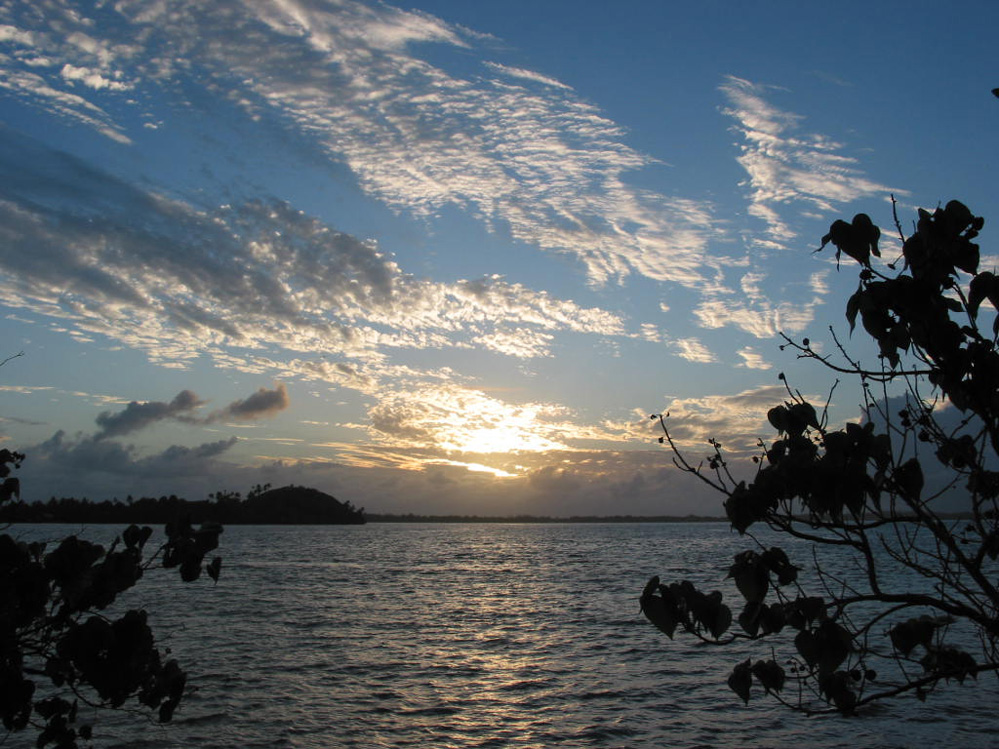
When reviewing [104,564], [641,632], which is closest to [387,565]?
[641,632]

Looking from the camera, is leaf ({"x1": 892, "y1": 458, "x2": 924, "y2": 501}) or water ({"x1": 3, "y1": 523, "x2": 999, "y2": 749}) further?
water ({"x1": 3, "y1": 523, "x2": 999, "y2": 749})

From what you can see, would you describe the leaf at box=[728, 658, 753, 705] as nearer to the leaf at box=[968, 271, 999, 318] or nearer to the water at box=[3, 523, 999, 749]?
the leaf at box=[968, 271, 999, 318]

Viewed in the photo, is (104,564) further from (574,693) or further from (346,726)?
(574,693)

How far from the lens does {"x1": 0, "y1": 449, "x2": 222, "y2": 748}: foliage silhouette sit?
5.06 metres

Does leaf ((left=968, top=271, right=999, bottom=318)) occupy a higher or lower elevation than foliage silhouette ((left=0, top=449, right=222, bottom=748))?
higher

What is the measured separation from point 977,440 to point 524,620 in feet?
125

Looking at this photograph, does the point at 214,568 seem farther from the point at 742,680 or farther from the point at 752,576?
the point at 752,576

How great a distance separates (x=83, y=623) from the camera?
18.7ft

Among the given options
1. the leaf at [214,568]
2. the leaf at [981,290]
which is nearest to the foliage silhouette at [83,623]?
the leaf at [214,568]

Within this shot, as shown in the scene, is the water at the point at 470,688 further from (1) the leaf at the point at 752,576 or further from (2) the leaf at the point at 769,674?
(1) the leaf at the point at 752,576

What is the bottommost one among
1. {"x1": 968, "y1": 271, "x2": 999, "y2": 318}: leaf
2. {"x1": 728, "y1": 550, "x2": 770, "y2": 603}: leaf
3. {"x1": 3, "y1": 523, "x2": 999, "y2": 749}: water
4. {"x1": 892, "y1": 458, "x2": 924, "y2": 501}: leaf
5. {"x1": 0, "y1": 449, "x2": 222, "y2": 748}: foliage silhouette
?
{"x1": 3, "y1": 523, "x2": 999, "y2": 749}: water

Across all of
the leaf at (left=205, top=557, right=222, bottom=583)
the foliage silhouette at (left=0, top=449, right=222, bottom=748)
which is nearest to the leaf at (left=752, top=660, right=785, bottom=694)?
the foliage silhouette at (left=0, top=449, right=222, bottom=748)

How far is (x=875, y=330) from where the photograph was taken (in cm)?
350

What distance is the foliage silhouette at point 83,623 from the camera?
5059 millimetres
